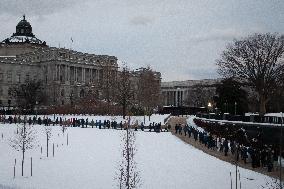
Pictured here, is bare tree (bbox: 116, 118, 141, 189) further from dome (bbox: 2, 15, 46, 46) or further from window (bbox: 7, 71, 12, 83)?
dome (bbox: 2, 15, 46, 46)

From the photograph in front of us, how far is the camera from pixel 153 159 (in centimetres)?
3112

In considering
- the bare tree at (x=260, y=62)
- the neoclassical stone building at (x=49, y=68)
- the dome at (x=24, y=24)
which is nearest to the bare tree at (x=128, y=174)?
the bare tree at (x=260, y=62)

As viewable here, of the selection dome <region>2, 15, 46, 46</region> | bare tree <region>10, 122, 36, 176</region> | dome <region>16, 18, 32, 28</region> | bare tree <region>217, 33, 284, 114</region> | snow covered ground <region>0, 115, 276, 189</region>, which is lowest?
snow covered ground <region>0, 115, 276, 189</region>

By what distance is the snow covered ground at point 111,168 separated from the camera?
23391 millimetres

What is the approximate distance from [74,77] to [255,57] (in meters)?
77.2

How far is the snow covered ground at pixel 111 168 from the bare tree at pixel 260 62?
21631mm

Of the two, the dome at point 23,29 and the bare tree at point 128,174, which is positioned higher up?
the dome at point 23,29

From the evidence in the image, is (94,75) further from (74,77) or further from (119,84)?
(119,84)

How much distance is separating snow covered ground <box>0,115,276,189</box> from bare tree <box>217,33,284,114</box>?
21.6 meters

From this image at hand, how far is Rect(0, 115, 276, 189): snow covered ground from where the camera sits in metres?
23.4

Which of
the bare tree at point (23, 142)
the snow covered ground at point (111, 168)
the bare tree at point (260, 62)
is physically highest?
the bare tree at point (260, 62)

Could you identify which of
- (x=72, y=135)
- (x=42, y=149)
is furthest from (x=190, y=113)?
(x=42, y=149)

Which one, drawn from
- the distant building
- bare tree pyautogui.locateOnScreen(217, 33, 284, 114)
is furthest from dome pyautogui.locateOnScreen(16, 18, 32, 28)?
bare tree pyautogui.locateOnScreen(217, 33, 284, 114)

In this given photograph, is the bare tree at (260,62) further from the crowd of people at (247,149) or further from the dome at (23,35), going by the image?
the dome at (23,35)
